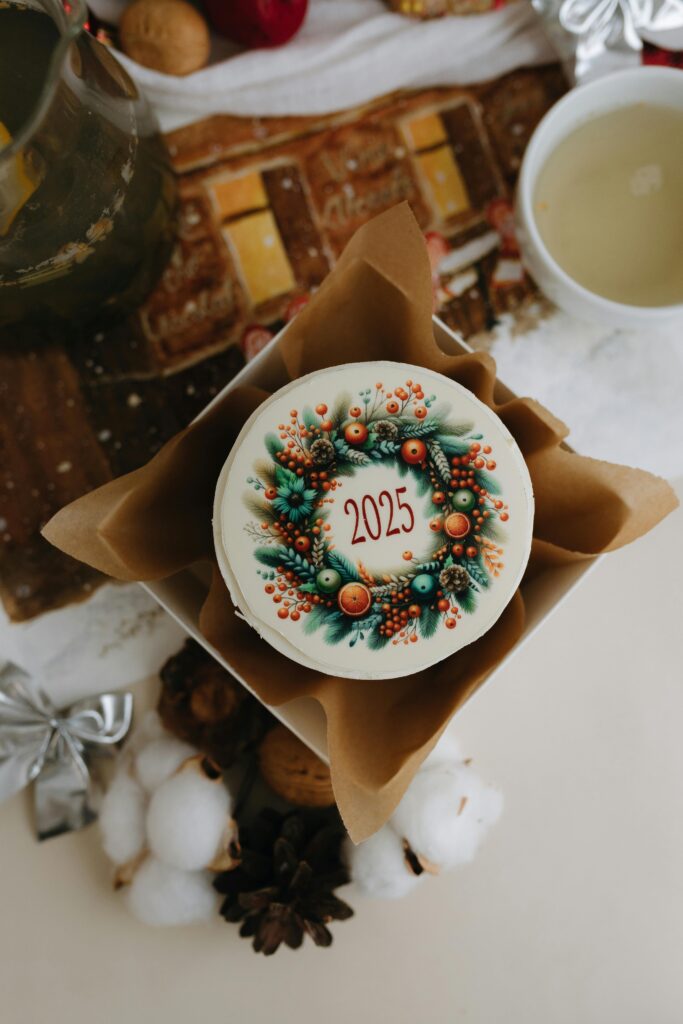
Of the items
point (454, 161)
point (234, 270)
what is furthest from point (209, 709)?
point (454, 161)

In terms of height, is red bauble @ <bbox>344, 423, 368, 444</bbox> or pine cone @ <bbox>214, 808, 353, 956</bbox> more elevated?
red bauble @ <bbox>344, 423, 368, 444</bbox>

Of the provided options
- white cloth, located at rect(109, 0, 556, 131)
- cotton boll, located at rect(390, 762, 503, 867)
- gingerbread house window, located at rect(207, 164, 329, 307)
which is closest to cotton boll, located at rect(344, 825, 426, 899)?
cotton boll, located at rect(390, 762, 503, 867)

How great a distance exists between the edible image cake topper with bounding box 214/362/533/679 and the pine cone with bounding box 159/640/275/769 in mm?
136

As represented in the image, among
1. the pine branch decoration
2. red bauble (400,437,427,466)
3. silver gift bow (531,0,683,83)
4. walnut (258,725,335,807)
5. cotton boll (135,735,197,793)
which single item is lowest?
walnut (258,725,335,807)

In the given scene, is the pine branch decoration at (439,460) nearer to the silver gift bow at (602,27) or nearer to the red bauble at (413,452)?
the red bauble at (413,452)

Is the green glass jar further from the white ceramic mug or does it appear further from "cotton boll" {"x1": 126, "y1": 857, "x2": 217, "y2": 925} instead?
"cotton boll" {"x1": 126, "y1": 857, "x2": 217, "y2": 925}

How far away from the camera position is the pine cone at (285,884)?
1.46 feet

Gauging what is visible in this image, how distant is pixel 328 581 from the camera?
352 mm

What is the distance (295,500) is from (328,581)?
4 centimetres

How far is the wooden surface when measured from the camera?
0.51 m

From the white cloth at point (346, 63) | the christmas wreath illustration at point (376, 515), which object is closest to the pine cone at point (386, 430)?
the christmas wreath illustration at point (376, 515)

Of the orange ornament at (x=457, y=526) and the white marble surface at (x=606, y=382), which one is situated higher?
the orange ornament at (x=457, y=526)

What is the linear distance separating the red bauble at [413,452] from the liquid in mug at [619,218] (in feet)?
0.71

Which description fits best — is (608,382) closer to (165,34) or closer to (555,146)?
(555,146)
